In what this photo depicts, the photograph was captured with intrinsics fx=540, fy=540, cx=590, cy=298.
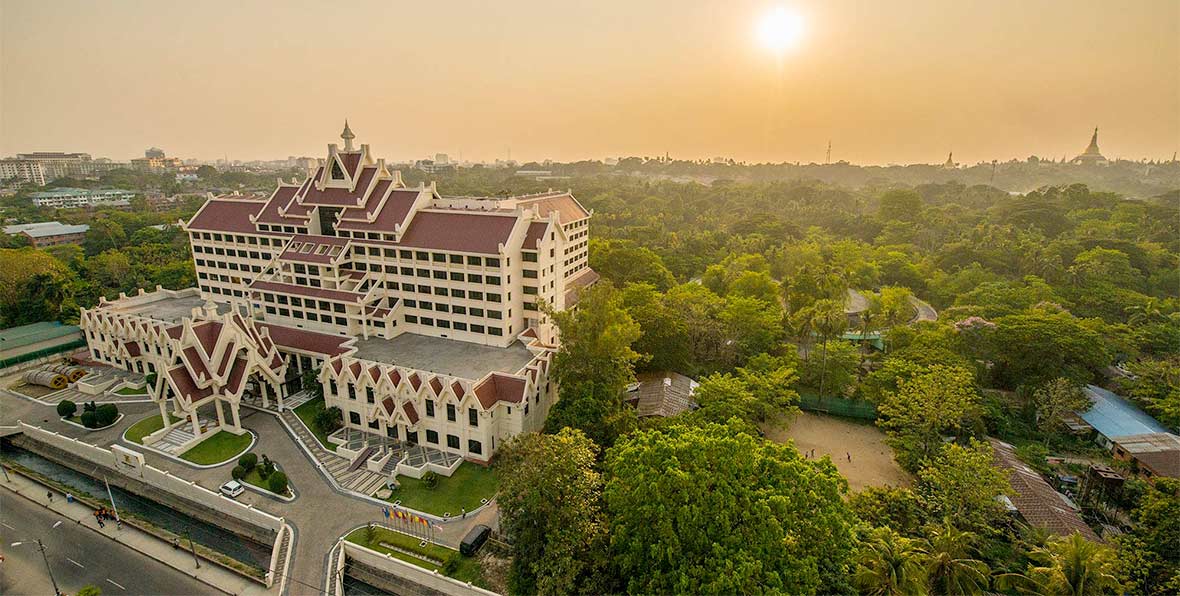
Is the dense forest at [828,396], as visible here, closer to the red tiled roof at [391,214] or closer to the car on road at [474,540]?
the car on road at [474,540]

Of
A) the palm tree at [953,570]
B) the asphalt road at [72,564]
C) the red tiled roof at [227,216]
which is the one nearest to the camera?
the palm tree at [953,570]

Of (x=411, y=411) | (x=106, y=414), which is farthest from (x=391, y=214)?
(x=106, y=414)

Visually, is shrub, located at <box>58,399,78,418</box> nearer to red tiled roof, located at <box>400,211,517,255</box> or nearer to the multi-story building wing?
the multi-story building wing

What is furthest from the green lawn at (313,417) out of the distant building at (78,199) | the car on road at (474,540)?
the distant building at (78,199)

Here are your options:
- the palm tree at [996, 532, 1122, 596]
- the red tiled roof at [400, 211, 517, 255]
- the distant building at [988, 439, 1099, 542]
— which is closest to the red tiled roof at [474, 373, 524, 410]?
the red tiled roof at [400, 211, 517, 255]

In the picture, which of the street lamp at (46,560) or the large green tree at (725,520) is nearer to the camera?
the large green tree at (725,520)

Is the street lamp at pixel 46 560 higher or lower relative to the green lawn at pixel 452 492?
lower

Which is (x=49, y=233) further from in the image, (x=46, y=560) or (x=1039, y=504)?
(x=1039, y=504)
